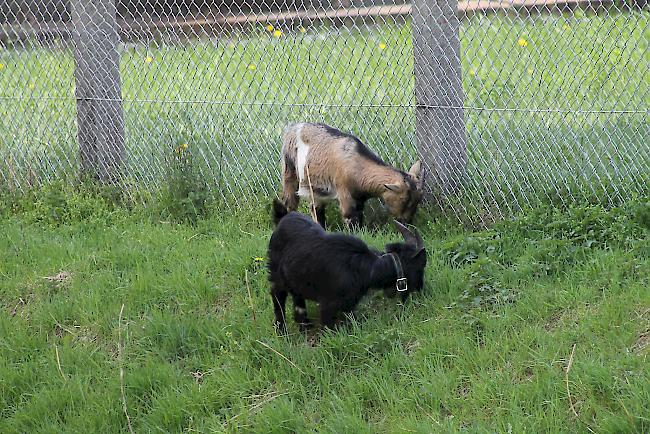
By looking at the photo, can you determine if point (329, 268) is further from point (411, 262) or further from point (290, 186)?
point (290, 186)

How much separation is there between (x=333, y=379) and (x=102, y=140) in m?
3.87

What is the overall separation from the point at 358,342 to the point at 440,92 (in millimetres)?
2203

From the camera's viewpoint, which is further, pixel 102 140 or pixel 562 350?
pixel 102 140

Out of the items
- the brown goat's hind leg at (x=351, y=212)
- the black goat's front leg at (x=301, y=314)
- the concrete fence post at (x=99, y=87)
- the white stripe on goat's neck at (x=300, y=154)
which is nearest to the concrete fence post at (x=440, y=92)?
the brown goat's hind leg at (x=351, y=212)

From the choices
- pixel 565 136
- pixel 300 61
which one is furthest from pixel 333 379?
pixel 300 61

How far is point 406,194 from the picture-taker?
6.18 m

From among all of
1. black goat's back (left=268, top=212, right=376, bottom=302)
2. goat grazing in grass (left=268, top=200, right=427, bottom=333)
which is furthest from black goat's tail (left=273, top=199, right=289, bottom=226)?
black goat's back (left=268, top=212, right=376, bottom=302)

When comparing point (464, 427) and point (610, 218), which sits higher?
point (610, 218)

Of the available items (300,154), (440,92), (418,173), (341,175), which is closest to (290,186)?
(300,154)

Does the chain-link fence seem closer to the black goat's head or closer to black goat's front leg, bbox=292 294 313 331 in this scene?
the black goat's head

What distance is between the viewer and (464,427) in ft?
13.1

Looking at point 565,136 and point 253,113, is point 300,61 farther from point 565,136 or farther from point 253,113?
point 565,136

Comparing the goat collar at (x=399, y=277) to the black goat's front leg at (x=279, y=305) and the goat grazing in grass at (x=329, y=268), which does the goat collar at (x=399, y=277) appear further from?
the black goat's front leg at (x=279, y=305)

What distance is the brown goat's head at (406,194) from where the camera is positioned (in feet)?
20.2
